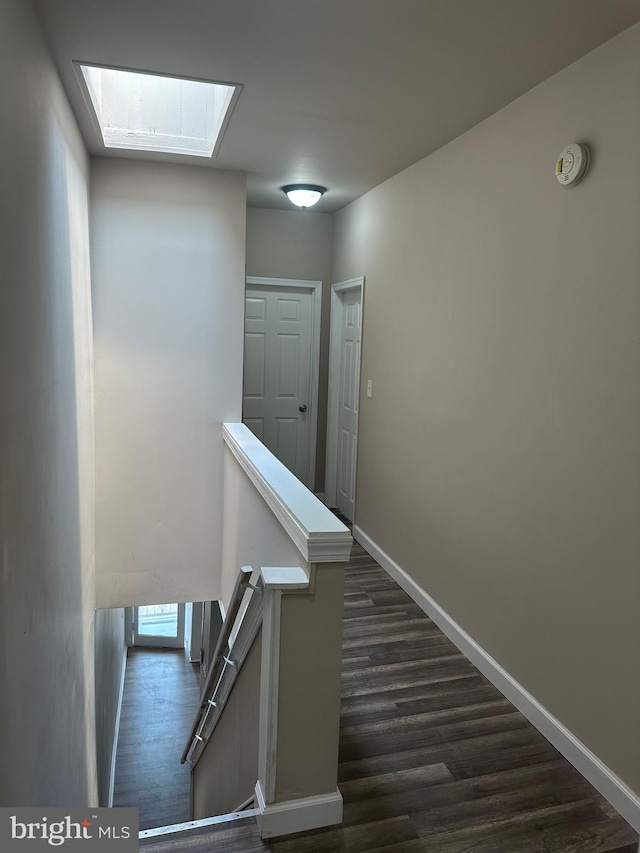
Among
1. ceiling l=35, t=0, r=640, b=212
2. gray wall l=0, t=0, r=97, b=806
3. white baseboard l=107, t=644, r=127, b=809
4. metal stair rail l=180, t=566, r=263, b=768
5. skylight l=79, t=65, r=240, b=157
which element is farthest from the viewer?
white baseboard l=107, t=644, r=127, b=809

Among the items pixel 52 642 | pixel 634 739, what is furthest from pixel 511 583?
pixel 52 642

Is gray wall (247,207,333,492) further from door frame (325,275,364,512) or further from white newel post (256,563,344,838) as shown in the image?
white newel post (256,563,344,838)

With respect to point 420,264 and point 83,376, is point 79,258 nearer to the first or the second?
point 83,376

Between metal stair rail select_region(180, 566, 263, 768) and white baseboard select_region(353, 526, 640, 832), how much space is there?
1.10 metres

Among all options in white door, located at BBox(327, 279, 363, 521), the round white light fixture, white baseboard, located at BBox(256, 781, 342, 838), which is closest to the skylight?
the round white light fixture

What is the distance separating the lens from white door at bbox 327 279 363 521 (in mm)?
5098

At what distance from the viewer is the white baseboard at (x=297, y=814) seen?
1930 mm

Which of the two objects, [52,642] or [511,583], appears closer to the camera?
[52,642]

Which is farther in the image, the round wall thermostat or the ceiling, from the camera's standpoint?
the round wall thermostat

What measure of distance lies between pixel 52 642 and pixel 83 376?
64.6 inches

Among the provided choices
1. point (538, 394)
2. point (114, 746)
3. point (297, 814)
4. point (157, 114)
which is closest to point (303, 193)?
point (157, 114)

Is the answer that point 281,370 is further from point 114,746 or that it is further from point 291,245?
point 114,746

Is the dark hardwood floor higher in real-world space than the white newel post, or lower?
lower

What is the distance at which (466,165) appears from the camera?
3.19 m
